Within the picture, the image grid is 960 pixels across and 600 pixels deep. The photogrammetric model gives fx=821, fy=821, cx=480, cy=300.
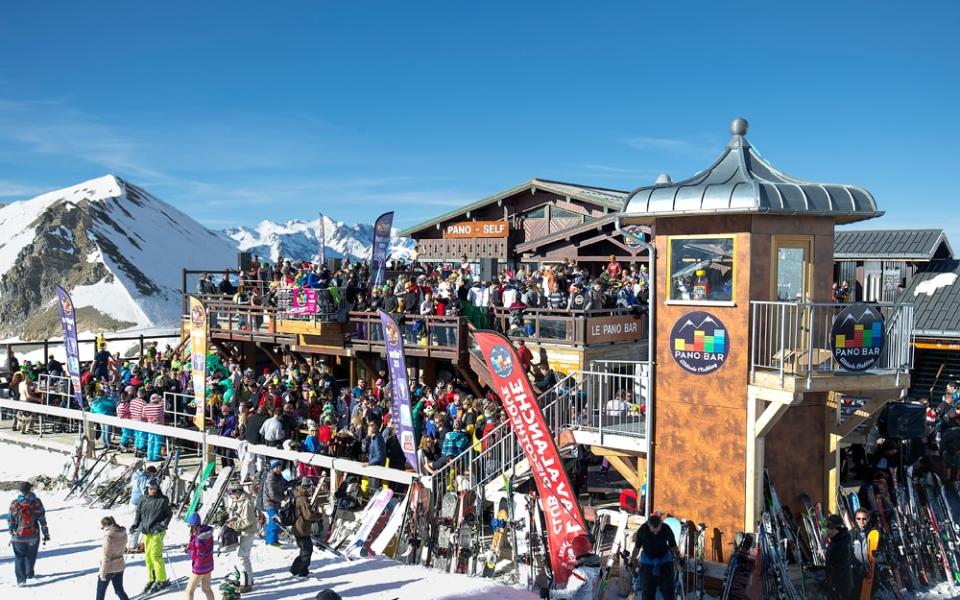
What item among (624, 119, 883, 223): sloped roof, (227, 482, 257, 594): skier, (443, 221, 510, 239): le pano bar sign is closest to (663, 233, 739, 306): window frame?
(624, 119, 883, 223): sloped roof

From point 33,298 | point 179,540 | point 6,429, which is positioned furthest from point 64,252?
point 179,540

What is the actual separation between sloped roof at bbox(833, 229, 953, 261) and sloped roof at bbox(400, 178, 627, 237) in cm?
683

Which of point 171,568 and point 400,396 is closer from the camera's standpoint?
point 171,568

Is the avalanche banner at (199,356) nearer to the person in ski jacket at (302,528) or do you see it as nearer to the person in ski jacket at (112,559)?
the person in ski jacket at (302,528)

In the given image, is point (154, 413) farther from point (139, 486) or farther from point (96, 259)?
point (96, 259)

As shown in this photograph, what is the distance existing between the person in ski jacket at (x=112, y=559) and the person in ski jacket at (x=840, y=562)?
9.09m

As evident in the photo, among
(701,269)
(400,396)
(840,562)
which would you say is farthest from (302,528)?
(840,562)

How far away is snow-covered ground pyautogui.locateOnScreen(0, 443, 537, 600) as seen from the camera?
1143 cm

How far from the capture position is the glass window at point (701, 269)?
35.9 ft

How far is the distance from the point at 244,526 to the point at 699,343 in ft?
22.9

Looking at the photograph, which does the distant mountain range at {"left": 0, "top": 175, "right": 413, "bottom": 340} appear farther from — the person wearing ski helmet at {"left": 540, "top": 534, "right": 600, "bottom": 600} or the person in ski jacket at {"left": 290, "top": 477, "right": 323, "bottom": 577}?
the person wearing ski helmet at {"left": 540, "top": 534, "right": 600, "bottom": 600}

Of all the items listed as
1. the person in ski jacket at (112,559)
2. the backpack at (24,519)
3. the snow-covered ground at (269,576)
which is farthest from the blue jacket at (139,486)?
the person in ski jacket at (112,559)

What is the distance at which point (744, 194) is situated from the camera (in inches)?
411

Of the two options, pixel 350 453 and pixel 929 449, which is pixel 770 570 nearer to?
A: pixel 929 449
